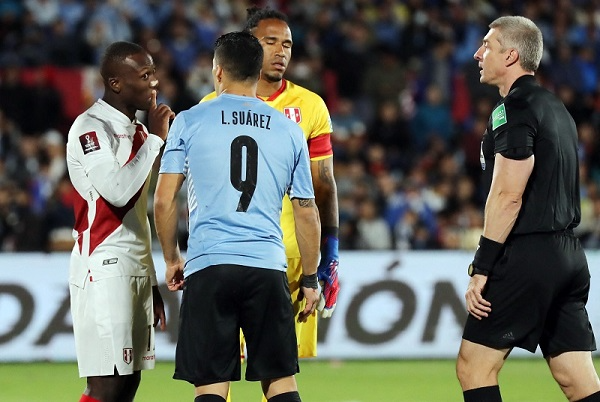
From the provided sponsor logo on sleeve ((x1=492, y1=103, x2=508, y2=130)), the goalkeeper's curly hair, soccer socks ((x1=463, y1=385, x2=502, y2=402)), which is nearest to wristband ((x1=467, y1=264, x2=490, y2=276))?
soccer socks ((x1=463, y1=385, x2=502, y2=402))

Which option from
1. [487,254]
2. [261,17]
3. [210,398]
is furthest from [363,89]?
[210,398]

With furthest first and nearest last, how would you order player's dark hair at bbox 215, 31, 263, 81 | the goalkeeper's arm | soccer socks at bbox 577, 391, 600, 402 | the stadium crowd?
the stadium crowd → soccer socks at bbox 577, 391, 600, 402 → the goalkeeper's arm → player's dark hair at bbox 215, 31, 263, 81

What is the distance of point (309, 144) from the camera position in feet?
20.5

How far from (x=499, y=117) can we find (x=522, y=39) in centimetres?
45

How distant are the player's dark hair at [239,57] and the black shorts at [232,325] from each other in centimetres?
93

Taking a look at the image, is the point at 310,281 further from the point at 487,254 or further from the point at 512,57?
the point at 512,57

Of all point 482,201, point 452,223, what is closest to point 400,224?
point 452,223

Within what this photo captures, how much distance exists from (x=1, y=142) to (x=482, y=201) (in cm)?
647

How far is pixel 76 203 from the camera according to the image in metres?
5.65

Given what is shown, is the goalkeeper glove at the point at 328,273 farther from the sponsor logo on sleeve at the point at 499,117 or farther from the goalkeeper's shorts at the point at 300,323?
the sponsor logo on sleeve at the point at 499,117

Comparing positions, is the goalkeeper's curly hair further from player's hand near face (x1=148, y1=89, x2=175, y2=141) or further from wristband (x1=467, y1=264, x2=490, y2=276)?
wristband (x1=467, y1=264, x2=490, y2=276)

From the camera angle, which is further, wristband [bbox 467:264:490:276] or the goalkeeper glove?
the goalkeeper glove

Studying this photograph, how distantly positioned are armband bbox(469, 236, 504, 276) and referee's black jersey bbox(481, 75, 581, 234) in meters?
0.15

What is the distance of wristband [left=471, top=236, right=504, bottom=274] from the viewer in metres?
5.36
